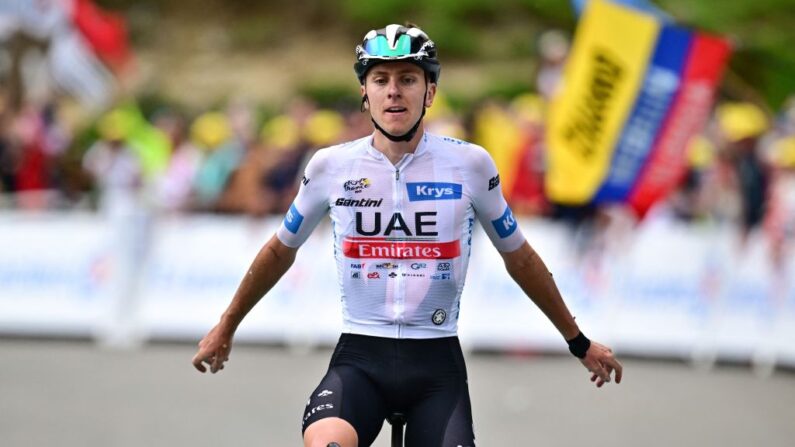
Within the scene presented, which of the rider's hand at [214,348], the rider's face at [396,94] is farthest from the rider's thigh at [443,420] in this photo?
the rider's face at [396,94]

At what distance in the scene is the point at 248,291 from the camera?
597 centimetres

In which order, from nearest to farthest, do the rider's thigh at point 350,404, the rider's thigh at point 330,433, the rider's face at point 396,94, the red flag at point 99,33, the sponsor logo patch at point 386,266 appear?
1. the rider's thigh at point 330,433
2. the rider's thigh at point 350,404
3. the rider's face at point 396,94
4. the sponsor logo patch at point 386,266
5. the red flag at point 99,33

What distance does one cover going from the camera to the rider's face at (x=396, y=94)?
562cm

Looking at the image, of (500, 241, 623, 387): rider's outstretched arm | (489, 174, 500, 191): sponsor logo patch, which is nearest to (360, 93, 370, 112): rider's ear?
(489, 174, 500, 191): sponsor logo patch

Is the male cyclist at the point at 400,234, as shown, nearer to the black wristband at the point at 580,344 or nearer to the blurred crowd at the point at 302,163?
the black wristband at the point at 580,344

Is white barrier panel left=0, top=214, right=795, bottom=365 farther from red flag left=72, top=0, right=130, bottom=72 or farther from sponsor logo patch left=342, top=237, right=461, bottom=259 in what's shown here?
sponsor logo patch left=342, top=237, right=461, bottom=259

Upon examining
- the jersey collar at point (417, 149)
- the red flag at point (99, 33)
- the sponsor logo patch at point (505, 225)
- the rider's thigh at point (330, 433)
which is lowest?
the rider's thigh at point (330, 433)

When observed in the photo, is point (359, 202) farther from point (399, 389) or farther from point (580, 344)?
point (580, 344)

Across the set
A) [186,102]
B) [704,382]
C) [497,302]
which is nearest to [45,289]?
[497,302]

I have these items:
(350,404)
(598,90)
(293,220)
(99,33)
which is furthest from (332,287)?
(350,404)

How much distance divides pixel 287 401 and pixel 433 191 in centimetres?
657

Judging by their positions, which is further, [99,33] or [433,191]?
[99,33]

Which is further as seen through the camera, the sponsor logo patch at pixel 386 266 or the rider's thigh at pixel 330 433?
the sponsor logo patch at pixel 386 266

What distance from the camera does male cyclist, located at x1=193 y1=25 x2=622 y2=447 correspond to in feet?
18.5
